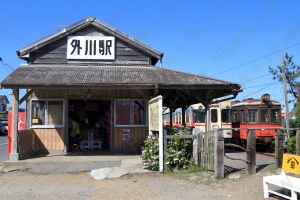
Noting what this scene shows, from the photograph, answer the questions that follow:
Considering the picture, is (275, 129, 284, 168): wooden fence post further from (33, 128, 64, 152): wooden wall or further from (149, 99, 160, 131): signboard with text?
(33, 128, 64, 152): wooden wall

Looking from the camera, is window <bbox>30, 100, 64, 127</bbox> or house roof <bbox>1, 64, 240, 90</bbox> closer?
house roof <bbox>1, 64, 240, 90</bbox>

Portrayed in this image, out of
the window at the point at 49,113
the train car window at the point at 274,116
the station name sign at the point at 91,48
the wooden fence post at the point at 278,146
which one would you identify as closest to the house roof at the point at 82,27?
the station name sign at the point at 91,48

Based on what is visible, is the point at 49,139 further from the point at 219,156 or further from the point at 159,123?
the point at 219,156

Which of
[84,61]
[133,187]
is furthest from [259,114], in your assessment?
[133,187]

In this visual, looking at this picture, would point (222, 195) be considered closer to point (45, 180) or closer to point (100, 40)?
point (45, 180)

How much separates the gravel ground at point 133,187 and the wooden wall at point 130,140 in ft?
13.3

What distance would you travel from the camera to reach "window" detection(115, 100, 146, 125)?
525 inches

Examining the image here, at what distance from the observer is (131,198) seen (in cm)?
682

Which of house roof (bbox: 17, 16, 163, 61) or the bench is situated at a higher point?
house roof (bbox: 17, 16, 163, 61)

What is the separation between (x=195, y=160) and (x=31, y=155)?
6682mm

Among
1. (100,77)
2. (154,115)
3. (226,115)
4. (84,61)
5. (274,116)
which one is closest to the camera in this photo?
(154,115)

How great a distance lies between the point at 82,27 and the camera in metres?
14.0

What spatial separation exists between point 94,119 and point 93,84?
555 centimetres

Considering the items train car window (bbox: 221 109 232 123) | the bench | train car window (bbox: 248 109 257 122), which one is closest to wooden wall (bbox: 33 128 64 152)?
the bench
